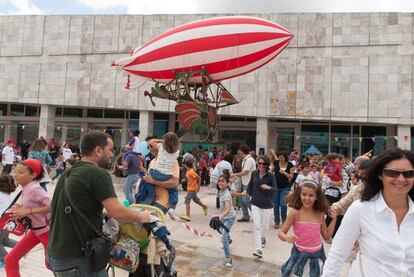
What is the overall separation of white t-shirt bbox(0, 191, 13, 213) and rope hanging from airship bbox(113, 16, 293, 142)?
290 inches

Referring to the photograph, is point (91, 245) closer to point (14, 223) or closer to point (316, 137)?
point (14, 223)

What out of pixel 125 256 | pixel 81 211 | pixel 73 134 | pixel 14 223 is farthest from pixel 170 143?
pixel 73 134

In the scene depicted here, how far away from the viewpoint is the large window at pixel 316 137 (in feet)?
83.4

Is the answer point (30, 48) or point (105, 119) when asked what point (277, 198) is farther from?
point (30, 48)

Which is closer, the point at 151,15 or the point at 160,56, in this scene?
the point at 160,56

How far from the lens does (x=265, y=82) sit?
2367cm

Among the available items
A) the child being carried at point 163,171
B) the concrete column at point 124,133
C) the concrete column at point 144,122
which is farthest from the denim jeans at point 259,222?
the concrete column at point 124,133

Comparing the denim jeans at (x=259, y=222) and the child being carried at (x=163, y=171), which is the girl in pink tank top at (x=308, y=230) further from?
the denim jeans at (x=259, y=222)

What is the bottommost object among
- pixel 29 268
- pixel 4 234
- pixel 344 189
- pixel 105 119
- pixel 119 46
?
pixel 29 268

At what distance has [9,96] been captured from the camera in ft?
92.7

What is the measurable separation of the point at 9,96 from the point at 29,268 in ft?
91.6

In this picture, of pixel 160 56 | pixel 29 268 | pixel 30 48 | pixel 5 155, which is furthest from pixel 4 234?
pixel 30 48

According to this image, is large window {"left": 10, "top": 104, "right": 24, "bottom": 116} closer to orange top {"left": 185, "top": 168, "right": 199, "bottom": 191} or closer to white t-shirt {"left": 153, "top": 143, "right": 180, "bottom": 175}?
orange top {"left": 185, "top": 168, "right": 199, "bottom": 191}

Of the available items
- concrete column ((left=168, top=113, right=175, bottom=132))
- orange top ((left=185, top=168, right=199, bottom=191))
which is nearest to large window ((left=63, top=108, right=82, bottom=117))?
concrete column ((left=168, top=113, right=175, bottom=132))
